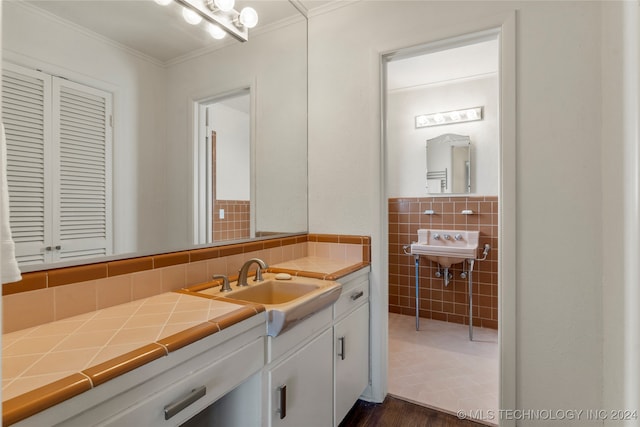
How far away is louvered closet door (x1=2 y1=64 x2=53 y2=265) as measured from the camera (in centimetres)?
100

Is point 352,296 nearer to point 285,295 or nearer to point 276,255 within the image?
point 285,295

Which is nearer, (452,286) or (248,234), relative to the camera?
(248,234)

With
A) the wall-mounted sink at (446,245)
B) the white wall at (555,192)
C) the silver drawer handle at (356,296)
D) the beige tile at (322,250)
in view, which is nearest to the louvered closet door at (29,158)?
the silver drawer handle at (356,296)

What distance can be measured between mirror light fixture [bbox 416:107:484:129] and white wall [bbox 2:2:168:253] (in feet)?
8.30

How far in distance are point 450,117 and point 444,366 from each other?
85.6 inches

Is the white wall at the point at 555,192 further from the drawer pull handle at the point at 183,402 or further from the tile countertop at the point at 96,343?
the drawer pull handle at the point at 183,402

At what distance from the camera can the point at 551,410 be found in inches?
59.9

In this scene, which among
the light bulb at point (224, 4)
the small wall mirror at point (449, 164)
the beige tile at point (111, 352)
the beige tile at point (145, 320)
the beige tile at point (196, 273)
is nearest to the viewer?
the beige tile at point (111, 352)

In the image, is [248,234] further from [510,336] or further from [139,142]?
[510,336]

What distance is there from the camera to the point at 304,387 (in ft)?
4.34

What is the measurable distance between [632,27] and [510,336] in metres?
1.30

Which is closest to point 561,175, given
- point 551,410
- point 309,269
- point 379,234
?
point 379,234

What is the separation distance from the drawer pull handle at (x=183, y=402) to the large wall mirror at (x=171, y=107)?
0.60m

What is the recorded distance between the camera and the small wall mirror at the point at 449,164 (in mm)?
3094
